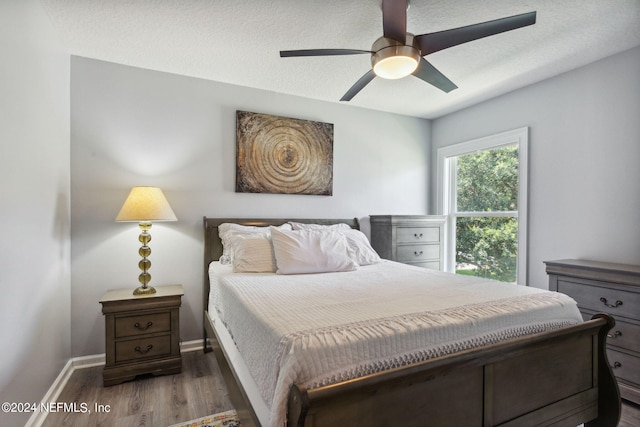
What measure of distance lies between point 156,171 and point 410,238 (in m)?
2.62

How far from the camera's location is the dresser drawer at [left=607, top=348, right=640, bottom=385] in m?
2.03

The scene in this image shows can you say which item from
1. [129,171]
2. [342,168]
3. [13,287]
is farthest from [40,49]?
[342,168]

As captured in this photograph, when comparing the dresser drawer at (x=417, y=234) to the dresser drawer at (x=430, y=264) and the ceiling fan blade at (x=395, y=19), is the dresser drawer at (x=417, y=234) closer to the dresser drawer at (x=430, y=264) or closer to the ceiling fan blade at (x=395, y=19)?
the dresser drawer at (x=430, y=264)

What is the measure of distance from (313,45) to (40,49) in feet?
5.64

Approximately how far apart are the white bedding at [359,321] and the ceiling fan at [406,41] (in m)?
1.34

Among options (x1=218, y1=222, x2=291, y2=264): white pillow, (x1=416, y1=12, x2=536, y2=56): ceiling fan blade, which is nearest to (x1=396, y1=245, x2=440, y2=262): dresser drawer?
(x1=218, y1=222, x2=291, y2=264): white pillow

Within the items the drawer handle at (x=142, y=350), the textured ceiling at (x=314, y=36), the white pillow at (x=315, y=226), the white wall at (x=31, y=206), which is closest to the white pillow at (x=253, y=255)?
the white pillow at (x=315, y=226)

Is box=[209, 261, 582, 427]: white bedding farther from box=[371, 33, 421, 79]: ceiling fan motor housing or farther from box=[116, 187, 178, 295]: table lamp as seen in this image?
box=[371, 33, 421, 79]: ceiling fan motor housing

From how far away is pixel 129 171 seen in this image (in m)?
2.69

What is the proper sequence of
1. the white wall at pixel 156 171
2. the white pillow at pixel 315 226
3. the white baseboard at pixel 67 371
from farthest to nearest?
the white pillow at pixel 315 226 → the white wall at pixel 156 171 → the white baseboard at pixel 67 371

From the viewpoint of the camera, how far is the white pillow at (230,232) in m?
2.67

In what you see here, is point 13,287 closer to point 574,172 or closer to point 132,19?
point 132,19

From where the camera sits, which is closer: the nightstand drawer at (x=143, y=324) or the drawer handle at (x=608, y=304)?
the drawer handle at (x=608, y=304)

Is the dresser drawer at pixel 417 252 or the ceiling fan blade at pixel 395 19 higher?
the ceiling fan blade at pixel 395 19
